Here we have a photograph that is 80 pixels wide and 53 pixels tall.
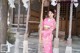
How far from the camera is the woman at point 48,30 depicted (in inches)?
239

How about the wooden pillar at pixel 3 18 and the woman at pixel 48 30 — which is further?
the wooden pillar at pixel 3 18

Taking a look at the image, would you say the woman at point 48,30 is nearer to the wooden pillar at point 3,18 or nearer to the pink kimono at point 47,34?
the pink kimono at point 47,34

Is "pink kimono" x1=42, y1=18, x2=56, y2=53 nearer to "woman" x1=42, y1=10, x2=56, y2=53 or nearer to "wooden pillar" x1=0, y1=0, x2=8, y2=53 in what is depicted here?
"woman" x1=42, y1=10, x2=56, y2=53

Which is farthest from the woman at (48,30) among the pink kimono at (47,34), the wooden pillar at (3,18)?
the wooden pillar at (3,18)

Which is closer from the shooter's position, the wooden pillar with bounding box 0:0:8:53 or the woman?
the woman

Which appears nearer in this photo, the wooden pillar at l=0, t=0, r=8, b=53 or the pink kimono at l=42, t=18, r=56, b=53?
the pink kimono at l=42, t=18, r=56, b=53

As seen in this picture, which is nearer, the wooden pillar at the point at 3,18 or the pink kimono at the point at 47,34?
the pink kimono at the point at 47,34

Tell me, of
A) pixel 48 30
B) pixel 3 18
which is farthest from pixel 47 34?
pixel 3 18

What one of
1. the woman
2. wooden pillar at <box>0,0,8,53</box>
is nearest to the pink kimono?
the woman

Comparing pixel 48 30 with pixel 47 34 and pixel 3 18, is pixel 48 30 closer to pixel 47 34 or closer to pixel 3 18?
pixel 47 34

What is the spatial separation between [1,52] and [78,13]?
4.48 metres

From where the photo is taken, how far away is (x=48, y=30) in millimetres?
6105

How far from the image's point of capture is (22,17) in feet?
35.1

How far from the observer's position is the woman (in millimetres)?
6066
